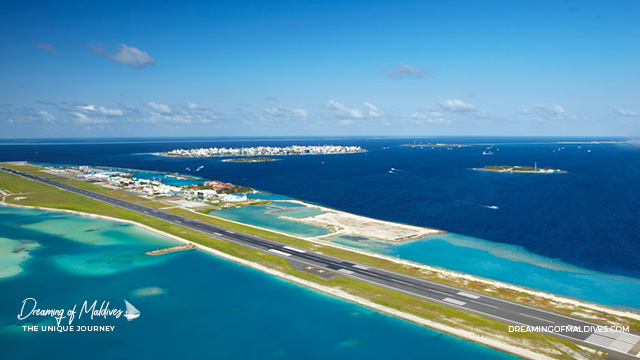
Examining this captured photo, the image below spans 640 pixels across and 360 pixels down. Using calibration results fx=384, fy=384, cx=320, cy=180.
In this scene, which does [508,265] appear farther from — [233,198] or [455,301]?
[233,198]

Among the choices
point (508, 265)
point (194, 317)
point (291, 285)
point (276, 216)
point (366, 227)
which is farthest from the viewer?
point (276, 216)

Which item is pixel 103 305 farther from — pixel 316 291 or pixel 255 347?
pixel 316 291

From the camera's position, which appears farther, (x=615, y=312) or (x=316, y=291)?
(x=316, y=291)

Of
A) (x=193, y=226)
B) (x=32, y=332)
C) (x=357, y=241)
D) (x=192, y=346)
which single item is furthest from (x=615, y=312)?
(x=193, y=226)

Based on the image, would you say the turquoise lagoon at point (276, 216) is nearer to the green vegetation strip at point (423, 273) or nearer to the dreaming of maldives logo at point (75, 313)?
the green vegetation strip at point (423, 273)

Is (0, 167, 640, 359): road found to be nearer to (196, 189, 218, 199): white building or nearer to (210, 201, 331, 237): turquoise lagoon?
(210, 201, 331, 237): turquoise lagoon

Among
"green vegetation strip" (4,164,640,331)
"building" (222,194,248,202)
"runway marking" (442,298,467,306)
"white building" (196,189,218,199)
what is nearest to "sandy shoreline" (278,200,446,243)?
"green vegetation strip" (4,164,640,331)

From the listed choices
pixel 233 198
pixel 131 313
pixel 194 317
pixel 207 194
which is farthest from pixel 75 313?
pixel 207 194
